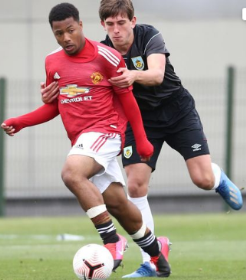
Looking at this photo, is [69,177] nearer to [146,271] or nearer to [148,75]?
[148,75]

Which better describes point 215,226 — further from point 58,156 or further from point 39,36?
point 39,36

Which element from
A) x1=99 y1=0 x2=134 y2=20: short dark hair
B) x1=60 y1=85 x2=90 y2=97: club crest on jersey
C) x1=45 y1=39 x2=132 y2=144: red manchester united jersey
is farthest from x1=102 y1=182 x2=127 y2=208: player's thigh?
x1=99 y1=0 x2=134 y2=20: short dark hair

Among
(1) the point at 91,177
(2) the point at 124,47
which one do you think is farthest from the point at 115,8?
(1) the point at 91,177

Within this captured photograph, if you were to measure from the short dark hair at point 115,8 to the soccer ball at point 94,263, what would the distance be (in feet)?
6.91

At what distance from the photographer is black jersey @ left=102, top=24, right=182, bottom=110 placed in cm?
807

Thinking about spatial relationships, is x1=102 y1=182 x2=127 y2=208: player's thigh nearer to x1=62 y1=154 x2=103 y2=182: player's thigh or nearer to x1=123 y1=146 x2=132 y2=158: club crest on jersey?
x1=62 y1=154 x2=103 y2=182: player's thigh

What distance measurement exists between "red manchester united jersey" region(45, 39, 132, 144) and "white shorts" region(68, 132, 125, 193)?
0.07 m

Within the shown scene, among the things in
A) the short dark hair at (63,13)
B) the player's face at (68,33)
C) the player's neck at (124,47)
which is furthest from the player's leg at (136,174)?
the short dark hair at (63,13)

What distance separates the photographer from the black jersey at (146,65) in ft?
26.5

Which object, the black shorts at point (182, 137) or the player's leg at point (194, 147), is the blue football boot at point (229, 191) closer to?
the player's leg at point (194, 147)

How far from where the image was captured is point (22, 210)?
17.5m

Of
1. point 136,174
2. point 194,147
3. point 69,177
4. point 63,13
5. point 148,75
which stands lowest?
point 136,174

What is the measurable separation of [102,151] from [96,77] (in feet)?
2.00

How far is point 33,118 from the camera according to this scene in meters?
7.75
